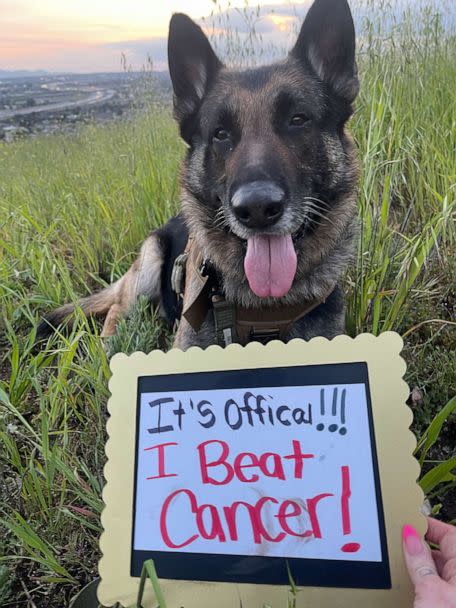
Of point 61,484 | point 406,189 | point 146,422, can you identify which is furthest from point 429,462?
point 406,189

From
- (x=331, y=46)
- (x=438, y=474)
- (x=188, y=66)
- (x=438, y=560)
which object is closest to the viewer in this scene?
(x=438, y=560)

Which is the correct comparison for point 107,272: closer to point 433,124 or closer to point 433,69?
point 433,124

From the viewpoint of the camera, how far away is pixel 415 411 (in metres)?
1.77

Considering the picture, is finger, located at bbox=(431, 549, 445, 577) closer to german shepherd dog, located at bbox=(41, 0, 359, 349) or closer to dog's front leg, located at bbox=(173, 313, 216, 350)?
german shepherd dog, located at bbox=(41, 0, 359, 349)

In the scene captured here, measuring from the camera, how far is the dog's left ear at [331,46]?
1.73 m

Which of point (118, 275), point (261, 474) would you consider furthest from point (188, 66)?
point (261, 474)

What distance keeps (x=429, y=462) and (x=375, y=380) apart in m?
0.77

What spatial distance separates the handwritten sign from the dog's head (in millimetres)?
589

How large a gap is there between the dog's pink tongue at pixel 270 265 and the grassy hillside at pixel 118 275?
1.35ft

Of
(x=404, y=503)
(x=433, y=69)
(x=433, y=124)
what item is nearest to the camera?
(x=404, y=503)

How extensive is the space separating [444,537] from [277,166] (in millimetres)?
1164

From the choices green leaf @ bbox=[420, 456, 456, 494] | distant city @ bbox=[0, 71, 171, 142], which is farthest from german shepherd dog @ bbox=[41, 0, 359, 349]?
distant city @ bbox=[0, 71, 171, 142]

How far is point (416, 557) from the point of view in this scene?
0.87 m

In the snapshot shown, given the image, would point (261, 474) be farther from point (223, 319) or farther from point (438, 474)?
point (223, 319)
